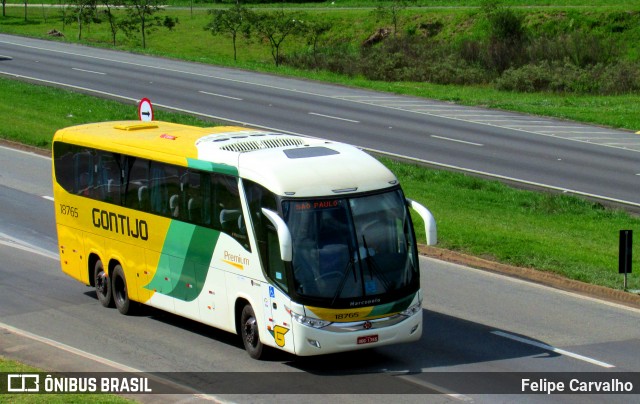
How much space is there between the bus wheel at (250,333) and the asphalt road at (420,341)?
0.52ft

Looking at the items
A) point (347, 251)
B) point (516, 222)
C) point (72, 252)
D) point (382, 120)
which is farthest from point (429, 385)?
point (382, 120)

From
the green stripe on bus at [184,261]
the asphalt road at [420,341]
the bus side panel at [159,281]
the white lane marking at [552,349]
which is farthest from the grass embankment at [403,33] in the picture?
the green stripe on bus at [184,261]

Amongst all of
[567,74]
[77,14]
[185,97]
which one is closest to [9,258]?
[185,97]

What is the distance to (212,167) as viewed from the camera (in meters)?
14.2

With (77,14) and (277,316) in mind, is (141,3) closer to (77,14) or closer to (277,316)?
(77,14)

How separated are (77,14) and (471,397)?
67176mm

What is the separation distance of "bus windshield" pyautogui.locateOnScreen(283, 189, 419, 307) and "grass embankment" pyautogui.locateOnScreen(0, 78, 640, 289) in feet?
19.0

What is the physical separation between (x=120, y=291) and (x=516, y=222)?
1002 centimetres

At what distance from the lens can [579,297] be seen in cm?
1694

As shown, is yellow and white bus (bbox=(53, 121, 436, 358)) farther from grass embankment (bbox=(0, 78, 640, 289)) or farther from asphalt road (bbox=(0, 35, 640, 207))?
asphalt road (bbox=(0, 35, 640, 207))

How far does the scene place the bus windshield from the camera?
41.8ft

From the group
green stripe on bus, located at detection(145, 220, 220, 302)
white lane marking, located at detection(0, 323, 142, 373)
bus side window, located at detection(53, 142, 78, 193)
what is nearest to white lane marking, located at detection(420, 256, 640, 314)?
green stripe on bus, located at detection(145, 220, 220, 302)

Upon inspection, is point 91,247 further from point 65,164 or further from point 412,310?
point 412,310

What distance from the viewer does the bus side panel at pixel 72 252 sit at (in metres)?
17.3
